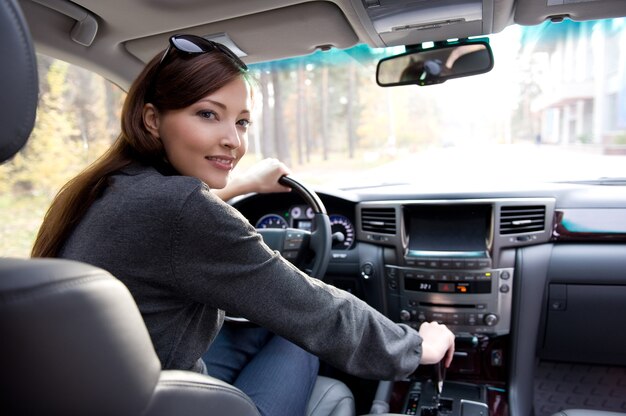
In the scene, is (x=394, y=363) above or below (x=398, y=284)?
above

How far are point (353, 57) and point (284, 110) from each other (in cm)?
1074

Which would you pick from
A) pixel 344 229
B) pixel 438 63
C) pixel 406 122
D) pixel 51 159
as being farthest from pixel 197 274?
pixel 406 122

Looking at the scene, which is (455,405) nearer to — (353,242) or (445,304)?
(445,304)

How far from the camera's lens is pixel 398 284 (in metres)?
2.95

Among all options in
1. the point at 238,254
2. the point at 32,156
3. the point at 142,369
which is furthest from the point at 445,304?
the point at 32,156

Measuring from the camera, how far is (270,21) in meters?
2.38

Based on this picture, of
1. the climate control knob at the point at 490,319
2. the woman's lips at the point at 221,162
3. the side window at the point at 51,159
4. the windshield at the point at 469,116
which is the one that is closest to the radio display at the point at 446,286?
the climate control knob at the point at 490,319

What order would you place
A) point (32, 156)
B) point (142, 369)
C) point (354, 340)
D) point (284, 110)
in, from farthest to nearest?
1. point (284, 110)
2. point (32, 156)
3. point (354, 340)
4. point (142, 369)

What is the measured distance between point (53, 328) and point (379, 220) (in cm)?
230

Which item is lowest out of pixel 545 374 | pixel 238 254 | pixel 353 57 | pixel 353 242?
pixel 545 374

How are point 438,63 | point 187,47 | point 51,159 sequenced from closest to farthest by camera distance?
point 187,47
point 438,63
point 51,159

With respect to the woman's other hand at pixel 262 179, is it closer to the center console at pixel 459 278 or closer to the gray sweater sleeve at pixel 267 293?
the center console at pixel 459 278

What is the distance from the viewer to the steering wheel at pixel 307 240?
2.21m

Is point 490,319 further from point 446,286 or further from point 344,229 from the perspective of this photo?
point 344,229
